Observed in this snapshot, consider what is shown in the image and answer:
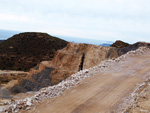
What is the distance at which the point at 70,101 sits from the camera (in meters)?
7.55

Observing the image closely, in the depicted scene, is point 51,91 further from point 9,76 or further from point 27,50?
point 27,50

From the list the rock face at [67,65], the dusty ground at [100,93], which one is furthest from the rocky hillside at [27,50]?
the dusty ground at [100,93]

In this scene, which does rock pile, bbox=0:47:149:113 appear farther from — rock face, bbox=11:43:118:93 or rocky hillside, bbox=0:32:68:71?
rocky hillside, bbox=0:32:68:71

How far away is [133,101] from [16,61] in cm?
5741

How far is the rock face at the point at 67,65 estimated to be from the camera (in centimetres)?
2394

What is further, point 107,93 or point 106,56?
point 106,56

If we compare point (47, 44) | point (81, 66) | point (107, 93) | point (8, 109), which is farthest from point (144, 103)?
point (47, 44)

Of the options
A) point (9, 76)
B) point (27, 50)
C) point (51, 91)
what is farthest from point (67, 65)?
→ point (27, 50)

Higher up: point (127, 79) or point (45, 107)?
point (127, 79)

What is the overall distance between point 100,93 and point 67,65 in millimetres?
18345

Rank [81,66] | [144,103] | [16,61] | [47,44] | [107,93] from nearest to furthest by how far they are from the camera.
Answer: [144,103], [107,93], [81,66], [16,61], [47,44]

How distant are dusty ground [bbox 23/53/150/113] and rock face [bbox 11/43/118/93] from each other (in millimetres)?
11362

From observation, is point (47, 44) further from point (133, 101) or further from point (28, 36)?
point (133, 101)

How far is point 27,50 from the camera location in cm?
6912
